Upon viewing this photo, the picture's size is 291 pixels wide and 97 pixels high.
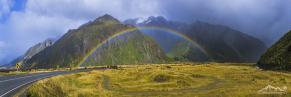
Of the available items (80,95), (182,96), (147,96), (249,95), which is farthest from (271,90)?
(80,95)

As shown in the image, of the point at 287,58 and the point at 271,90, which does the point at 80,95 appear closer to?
the point at 271,90

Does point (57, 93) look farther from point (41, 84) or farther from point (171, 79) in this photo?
point (171, 79)

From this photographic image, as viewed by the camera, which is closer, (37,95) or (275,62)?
(37,95)

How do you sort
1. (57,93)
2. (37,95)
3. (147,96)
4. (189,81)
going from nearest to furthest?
(37,95)
(57,93)
(147,96)
(189,81)

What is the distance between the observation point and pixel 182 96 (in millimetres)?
46438

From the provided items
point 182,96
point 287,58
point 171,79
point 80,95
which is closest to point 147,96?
point 182,96

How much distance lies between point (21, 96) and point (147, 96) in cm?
1584

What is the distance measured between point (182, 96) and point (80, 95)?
12.7 m

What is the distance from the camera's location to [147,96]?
49125 millimetres

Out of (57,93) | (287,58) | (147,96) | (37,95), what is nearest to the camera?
(37,95)

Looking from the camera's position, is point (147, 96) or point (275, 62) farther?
point (275, 62)

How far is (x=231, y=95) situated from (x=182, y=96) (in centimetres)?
645

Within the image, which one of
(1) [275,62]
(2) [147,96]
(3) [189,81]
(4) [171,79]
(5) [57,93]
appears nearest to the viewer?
(5) [57,93]

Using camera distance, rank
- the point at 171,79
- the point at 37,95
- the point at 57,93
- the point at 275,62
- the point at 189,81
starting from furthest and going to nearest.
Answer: the point at 275,62 → the point at 171,79 → the point at 189,81 → the point at 57,93 → the point at 37,95
